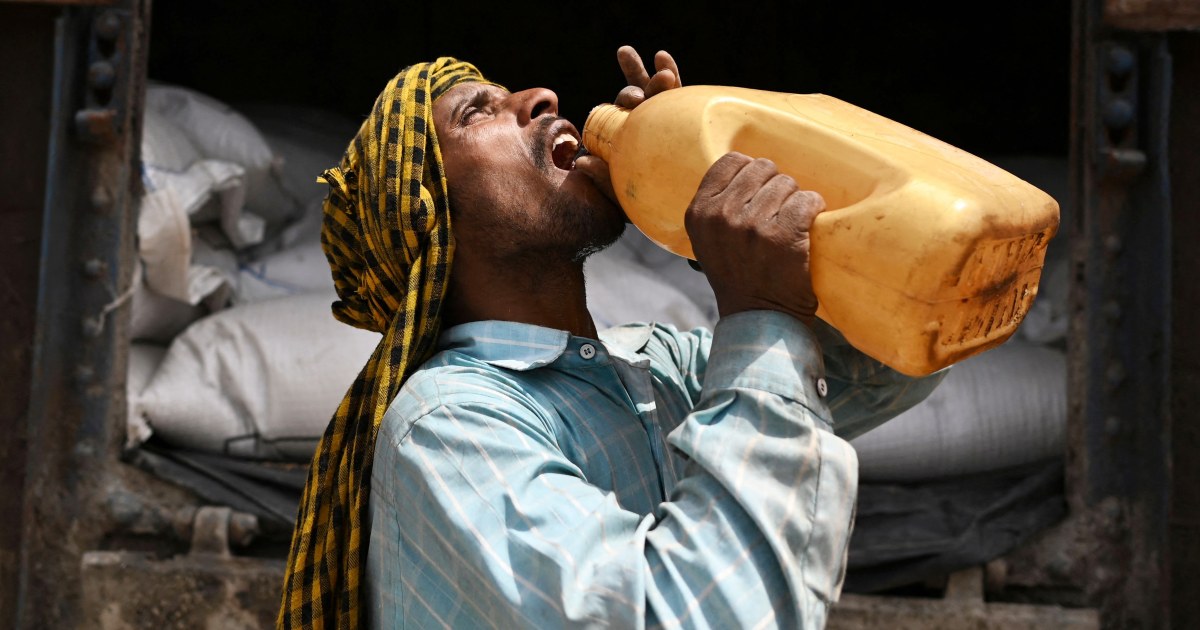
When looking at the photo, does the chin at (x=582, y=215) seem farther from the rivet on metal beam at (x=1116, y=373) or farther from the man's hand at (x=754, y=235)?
the rivet on metal beam at (x=1116, y=373)

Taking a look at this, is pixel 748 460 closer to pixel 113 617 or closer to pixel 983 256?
pixel 983 256

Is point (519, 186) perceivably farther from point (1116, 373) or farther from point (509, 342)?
point (1116, 373)

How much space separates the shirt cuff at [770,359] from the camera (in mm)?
1212

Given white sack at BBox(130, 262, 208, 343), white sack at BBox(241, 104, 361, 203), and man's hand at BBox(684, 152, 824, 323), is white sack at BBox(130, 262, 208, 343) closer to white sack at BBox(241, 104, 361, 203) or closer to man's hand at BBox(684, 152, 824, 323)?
white sack at BBox(241, 104, 361, 203)

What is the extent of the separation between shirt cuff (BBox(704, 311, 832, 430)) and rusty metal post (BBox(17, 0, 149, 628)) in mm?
1599

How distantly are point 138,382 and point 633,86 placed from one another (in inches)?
60.9

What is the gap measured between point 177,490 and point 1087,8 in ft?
6.20

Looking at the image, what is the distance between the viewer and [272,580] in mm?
2428

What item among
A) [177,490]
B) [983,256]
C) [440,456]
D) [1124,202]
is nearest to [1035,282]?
[983,256]

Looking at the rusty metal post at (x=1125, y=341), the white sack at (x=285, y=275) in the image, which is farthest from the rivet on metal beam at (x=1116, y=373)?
the white sack at (x=285, y=275)

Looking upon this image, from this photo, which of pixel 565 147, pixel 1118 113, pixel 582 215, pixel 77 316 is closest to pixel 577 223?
pixel 582 215

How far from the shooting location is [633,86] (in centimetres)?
150

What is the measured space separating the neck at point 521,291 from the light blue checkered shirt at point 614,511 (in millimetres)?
174

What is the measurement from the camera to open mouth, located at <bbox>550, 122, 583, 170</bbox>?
1.57 metres
